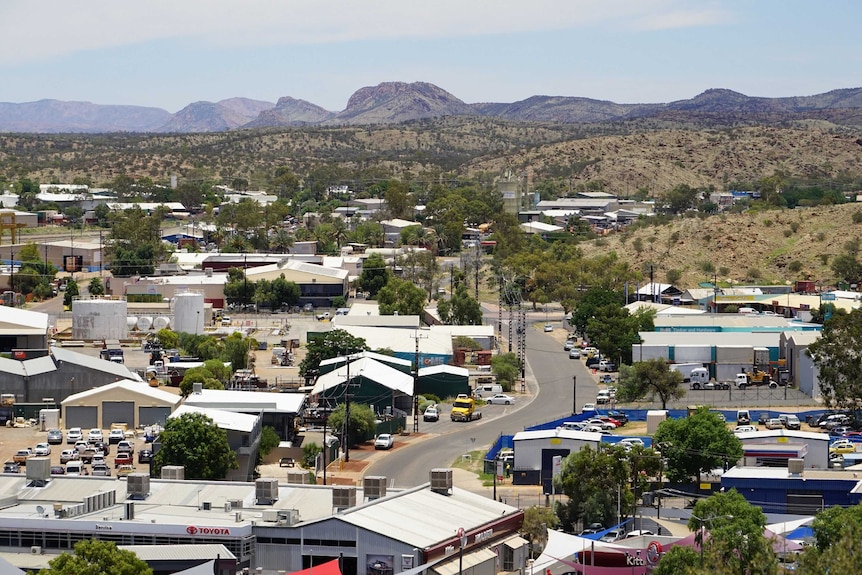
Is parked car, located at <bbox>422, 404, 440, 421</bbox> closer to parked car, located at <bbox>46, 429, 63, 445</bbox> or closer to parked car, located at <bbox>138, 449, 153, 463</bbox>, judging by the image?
parked car, located at <bbox>138, 449, 153, 463</bbox>

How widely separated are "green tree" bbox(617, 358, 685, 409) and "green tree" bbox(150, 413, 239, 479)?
1601 centimetres

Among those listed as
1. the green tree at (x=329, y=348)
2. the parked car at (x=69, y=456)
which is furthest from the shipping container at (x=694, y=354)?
the parked car at (x=69, y=456)

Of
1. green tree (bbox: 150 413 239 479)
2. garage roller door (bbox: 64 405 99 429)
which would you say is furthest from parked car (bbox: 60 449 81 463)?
garage roller door (bbox: 64 405 99 429)

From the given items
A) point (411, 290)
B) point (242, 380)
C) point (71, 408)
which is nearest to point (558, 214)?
point (411, 290)

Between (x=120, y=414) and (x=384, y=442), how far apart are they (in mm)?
7716

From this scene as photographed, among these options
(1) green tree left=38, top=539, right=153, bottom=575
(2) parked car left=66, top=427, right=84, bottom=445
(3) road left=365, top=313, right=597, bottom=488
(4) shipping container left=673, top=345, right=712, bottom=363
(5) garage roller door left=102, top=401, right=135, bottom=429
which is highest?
(1) green tree left=38, top=539, right=153, bottom=575

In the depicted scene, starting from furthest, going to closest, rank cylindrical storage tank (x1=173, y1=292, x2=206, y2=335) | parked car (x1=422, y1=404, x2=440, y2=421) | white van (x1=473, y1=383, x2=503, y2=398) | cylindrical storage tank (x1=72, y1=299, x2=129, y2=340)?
cylindrical storage tank (x1=173, y1=292, x2=206, y2=335) < cylindrical storage tank (x1=72, y1=299, x2=129, y2=340) < white van (x1=473, y1=383, x2=503, y2=398) < parked car (x1=422, y1=404, x2=440, y2=421)

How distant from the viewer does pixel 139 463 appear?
38.4 meters

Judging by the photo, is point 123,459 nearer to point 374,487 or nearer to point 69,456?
point 69,456

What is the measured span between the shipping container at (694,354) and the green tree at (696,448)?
16.8 metres

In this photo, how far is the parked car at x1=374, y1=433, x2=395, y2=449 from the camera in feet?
137

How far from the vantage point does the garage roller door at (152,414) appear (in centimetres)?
4319

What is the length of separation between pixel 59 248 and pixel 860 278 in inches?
1709

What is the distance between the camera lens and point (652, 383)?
4741cm
